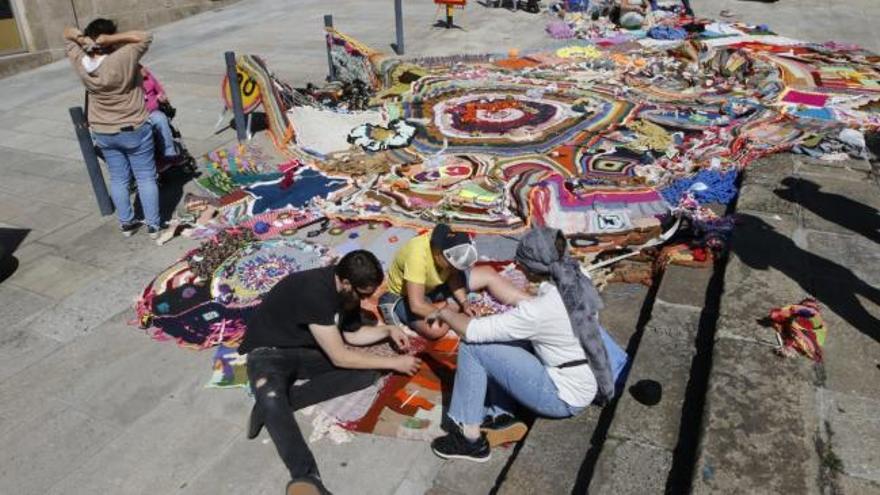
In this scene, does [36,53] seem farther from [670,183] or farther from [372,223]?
[670,183]

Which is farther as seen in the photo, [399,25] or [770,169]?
[399,25]

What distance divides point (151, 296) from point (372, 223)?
2.11 m

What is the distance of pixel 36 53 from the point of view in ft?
42.7

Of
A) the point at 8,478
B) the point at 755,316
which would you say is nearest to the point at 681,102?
the point at 755,316

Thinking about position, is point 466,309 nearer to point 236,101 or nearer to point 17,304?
point 17,304

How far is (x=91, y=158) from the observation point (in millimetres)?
6633

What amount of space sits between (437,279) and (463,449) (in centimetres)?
118

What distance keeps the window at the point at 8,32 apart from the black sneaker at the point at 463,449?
1306 centimetres

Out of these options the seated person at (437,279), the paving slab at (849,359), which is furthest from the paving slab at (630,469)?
the seated person at (437,279)

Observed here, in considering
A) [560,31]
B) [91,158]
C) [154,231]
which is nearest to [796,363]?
[154,231]

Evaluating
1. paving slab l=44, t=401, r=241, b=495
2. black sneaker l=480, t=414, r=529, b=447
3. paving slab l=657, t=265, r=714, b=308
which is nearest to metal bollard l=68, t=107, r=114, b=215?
paving slab l=44, t=401, r=241, b=495

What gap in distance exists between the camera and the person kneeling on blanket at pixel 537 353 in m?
3.52

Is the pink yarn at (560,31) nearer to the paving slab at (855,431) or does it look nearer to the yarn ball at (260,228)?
the yarn ball at (260,228)

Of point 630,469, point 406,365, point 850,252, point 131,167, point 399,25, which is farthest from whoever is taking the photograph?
point 399,25
